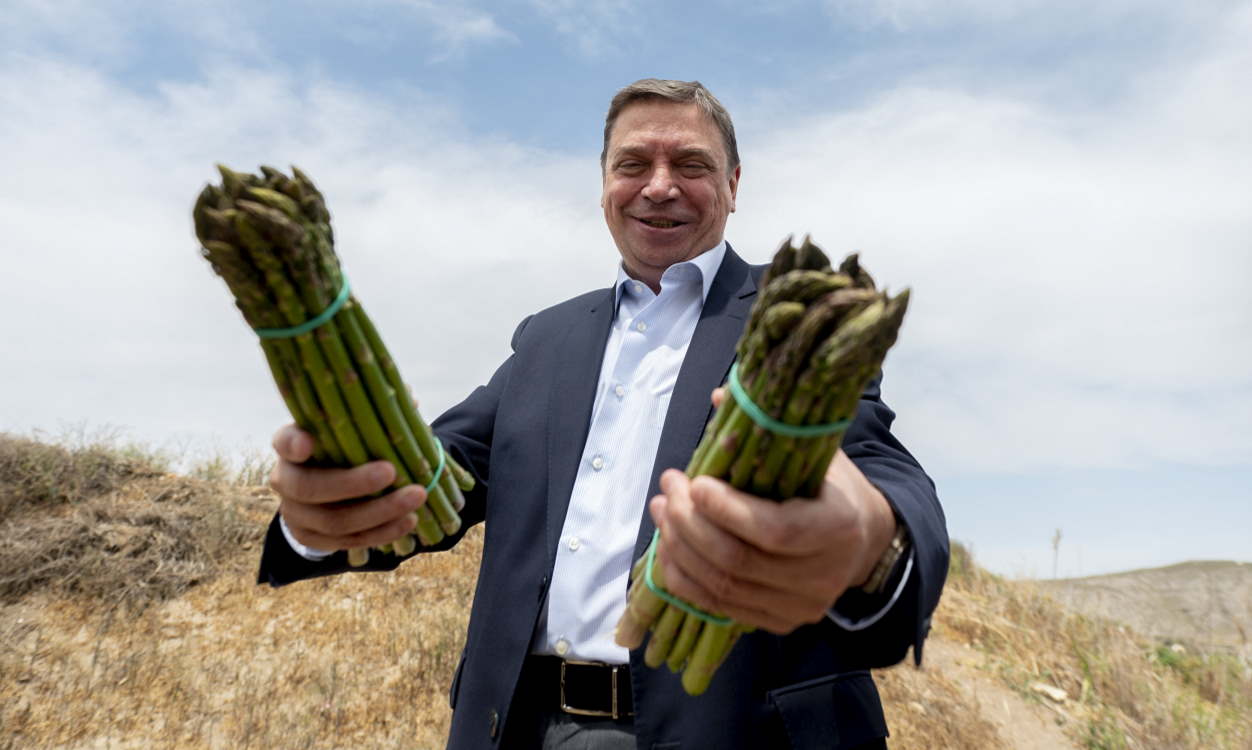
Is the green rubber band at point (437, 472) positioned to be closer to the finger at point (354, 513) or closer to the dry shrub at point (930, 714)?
the finger at point (354, 513)

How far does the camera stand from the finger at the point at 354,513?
233 centimetres

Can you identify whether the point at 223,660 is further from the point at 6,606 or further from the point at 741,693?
the point at 741,693

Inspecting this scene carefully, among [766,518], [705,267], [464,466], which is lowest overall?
[766,518]

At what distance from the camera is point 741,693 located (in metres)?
2.69

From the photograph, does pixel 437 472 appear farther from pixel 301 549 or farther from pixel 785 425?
pixel 785 425

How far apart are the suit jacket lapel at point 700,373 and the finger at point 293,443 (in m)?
1.14

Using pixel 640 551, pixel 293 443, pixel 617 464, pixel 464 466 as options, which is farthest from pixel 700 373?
pixel 293 443

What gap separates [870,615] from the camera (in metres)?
2.28

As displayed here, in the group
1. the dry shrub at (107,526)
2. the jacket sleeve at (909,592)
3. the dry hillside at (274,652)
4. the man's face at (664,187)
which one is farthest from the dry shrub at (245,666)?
the jacket sleeve at (909,592)

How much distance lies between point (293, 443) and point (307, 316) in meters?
0.36

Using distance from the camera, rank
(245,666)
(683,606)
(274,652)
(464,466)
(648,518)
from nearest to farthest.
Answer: (683,606) < (648,518) < (464,466) < (245,666) < (274,652)

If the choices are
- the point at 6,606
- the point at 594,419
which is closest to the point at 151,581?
the point at 6,606

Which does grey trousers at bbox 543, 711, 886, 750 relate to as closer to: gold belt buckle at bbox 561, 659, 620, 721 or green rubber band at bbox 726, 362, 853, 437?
gold belt buckle at bbox 561, 659, 620, 721

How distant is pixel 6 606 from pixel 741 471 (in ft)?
33.2
